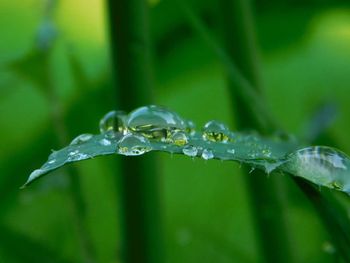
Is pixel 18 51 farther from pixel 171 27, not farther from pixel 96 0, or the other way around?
pixel 171 27

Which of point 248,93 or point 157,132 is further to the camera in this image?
point 248,93

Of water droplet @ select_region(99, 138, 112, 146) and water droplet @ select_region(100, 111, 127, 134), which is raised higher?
water droplet @ select_region(100, 111, 127, 134)

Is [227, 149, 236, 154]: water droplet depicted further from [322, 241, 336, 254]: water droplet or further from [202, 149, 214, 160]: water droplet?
[322, 241, 336, 254]: water droplet

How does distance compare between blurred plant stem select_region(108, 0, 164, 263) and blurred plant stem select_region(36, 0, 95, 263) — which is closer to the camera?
blurred plant stem select_region(108, 0, 164, 263)

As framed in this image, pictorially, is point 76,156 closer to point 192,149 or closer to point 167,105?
point 192,149

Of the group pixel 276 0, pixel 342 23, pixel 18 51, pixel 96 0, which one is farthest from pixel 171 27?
pixel 342 23

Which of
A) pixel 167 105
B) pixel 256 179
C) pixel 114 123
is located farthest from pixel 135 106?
pixel 167 105

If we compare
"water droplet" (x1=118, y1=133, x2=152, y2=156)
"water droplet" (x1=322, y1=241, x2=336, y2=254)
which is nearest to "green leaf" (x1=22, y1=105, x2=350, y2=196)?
"water droplet" (x1=118, y1=133, x2=152, y2=156)

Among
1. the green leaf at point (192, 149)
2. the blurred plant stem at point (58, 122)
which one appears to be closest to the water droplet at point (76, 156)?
the green leaf at point (192, 149)
